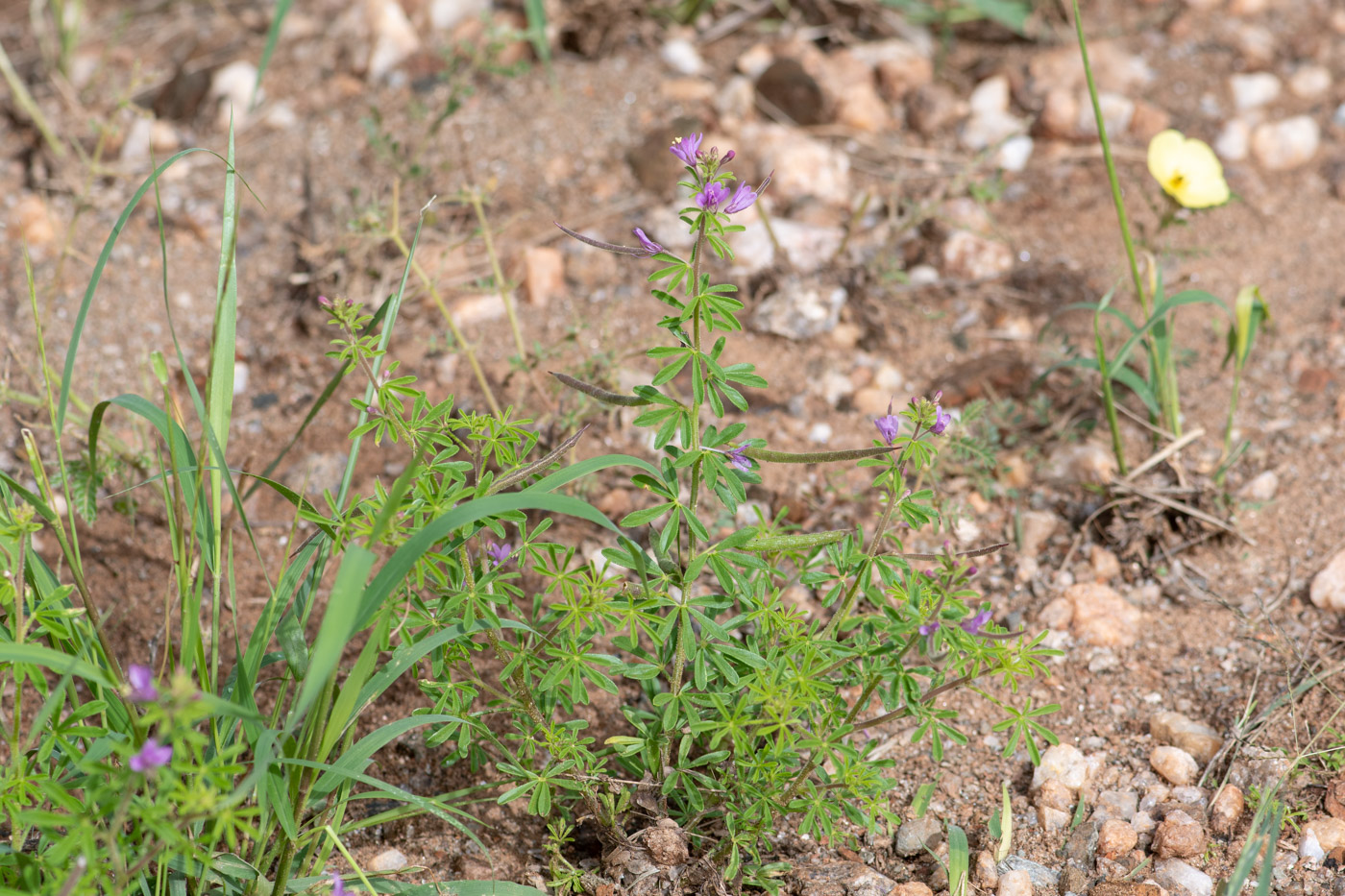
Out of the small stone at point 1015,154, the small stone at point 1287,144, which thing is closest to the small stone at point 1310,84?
the small stone at point 1287,144

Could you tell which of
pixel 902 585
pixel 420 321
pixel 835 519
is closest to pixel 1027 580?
pixel 835 519

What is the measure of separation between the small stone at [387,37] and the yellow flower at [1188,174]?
231 centimetres

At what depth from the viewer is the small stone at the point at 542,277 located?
2.80m

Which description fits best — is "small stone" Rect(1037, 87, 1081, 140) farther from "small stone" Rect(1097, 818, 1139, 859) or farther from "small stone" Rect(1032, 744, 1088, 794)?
"small stone" Rect(1097, 818, 1139, 859)

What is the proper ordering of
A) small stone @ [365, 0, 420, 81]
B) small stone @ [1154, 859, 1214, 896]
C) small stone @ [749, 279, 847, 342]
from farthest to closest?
small stone @ [365, 0, 420, 81]
small stone @ [749, 279, 847, 342]
small stone @ [1154, 859, 1214, 896]

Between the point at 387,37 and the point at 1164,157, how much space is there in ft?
7.88

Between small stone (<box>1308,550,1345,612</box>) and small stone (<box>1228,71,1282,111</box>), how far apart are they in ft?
5.81

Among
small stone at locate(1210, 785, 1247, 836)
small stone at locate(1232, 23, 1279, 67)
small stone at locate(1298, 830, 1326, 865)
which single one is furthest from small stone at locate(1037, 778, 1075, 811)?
small stone at locate(1232, 23, 1279, 67)

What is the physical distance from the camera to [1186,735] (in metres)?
1.87

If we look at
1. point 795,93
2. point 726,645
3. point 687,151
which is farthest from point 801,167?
point 726,645

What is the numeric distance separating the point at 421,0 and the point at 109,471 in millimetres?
2074

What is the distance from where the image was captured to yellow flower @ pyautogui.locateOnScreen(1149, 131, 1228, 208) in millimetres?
2428

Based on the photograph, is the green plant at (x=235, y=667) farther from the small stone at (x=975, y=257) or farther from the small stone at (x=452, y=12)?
the small stone at (x=452, y=12)

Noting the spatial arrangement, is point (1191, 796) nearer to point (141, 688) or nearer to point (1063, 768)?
point (1063, 768)
